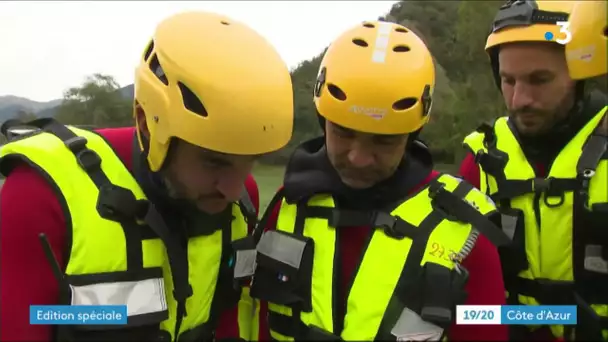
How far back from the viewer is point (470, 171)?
293 centimetres

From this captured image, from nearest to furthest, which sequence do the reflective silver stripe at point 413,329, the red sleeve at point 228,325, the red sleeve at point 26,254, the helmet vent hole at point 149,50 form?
the red sleeve at point 26,254 → the reflective silver stripe at point 413,329 → the helmet vent hole at point 149,50 → the red sleeve at point 228,325

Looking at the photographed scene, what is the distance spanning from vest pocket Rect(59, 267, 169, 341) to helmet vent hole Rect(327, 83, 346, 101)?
954 mm

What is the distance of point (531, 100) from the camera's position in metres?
2.55

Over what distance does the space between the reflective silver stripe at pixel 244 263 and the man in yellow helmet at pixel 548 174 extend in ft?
3.53

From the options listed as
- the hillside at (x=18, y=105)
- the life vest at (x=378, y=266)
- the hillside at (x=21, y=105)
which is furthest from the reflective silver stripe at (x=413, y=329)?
the hillside at (x=18, y=105)

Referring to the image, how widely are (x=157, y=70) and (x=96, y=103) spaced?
1.15 m

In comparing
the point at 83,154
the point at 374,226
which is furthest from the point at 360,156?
the point at 83,154

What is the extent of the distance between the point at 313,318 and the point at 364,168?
1.97ft

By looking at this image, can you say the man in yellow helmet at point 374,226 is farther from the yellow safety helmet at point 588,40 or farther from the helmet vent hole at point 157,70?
the helmet vent hole at point 157,70

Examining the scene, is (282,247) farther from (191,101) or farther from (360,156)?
(191,101)

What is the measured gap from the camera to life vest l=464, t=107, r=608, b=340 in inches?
91.2

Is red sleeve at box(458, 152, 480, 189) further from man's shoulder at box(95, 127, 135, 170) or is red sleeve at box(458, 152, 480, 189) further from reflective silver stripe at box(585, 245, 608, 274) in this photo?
man's shoulder at box(95, 127, 135, 170)

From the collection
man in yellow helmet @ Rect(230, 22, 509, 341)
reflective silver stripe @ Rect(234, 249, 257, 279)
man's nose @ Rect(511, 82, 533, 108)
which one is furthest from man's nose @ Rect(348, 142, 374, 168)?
man's nose @ Rect(511, 82, 533, 108)

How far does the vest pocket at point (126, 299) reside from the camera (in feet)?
6.20
